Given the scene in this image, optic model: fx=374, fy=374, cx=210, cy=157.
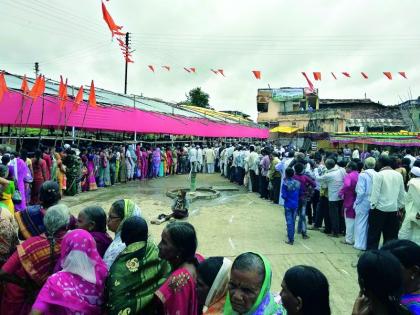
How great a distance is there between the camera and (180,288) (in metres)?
2.26

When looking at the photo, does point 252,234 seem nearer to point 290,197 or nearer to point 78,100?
point 290,197

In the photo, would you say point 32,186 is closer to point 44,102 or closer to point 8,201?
point 44,102

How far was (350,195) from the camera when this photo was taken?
7.08m

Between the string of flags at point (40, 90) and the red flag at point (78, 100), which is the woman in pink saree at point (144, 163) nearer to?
the string of flags at point (40, 90)

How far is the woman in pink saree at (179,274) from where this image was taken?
88.4 inches

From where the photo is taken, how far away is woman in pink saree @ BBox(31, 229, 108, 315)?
227 centimetres

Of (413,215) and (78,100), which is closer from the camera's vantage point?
(413,215)

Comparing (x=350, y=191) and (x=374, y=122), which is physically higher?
(x=374, y=122)

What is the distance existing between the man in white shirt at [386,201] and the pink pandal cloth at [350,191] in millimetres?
743

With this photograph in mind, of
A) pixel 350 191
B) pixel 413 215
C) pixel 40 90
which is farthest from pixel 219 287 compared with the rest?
pixel 40 90

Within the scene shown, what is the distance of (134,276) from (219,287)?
1.86ft

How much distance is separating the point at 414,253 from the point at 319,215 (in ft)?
19.6

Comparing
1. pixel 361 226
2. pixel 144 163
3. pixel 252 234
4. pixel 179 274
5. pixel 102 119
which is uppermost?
pixel 102 119

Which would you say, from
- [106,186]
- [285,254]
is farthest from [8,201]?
[106,186]
